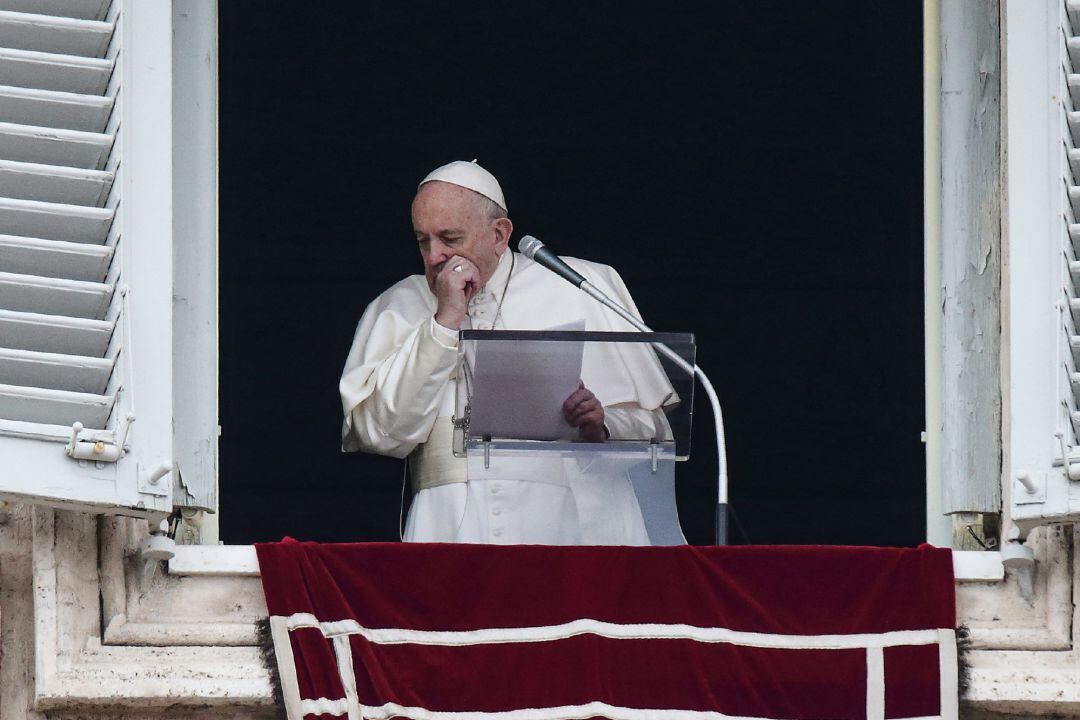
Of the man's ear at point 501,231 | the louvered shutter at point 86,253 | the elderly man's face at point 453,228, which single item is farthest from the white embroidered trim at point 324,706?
the man's ear at point 501,231

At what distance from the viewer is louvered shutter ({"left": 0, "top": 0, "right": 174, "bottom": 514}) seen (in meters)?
4.60

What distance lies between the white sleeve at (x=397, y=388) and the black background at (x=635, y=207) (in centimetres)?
197

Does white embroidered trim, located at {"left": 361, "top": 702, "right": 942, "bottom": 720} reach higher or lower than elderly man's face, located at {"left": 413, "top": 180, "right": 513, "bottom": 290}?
lower

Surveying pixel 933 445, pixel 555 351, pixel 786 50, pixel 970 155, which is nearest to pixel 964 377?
pixel 933 445

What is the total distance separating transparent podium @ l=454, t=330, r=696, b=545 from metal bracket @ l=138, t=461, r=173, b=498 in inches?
26.0

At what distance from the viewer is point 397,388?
218 inches

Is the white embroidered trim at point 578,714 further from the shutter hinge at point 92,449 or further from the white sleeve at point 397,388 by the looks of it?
the white sleeve at point 397,388

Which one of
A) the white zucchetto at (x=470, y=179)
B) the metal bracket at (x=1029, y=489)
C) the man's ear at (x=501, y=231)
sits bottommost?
the metal bracket at (x=1029, y=489)

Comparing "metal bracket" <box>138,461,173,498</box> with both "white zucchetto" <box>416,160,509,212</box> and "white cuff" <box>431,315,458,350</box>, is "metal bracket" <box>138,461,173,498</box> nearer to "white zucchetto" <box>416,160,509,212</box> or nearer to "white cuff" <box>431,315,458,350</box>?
"white cuff" <box>431,315,458,350</box>

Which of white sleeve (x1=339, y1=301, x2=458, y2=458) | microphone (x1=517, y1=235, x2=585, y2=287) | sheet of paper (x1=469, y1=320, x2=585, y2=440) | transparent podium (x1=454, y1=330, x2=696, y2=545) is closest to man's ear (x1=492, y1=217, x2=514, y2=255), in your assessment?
white sleeve (x1=339, y1=301, x2=458, y2=458)

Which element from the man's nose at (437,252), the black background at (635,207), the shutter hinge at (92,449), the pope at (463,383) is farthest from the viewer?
the black background at (635,207)

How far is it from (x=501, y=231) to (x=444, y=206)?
20 cm

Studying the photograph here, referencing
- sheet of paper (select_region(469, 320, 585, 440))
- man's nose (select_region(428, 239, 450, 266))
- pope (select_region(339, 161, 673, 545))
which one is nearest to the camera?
sheet of paper (select_region(469, 320, 585, 440))

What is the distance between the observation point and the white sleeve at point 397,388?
217 inches
